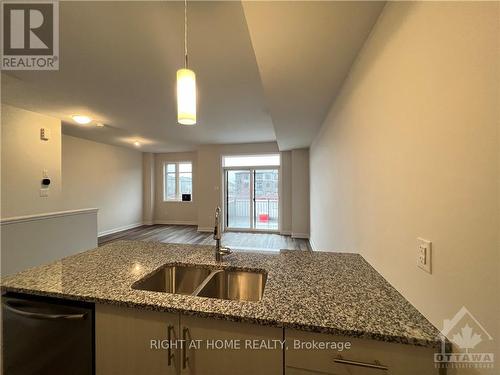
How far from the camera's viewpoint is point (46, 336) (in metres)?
1.01

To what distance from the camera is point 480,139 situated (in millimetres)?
570

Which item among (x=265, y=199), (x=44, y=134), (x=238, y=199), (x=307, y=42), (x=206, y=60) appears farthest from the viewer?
(x=238, y=199)

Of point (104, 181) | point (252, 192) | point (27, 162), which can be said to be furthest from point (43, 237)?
point (252, 192)

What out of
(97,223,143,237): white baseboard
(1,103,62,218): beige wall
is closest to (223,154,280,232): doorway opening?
(97,223,143,237): white baseboard

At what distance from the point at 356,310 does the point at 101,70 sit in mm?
2883

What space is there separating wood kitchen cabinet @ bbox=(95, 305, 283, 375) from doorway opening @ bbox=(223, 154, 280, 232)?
546cm

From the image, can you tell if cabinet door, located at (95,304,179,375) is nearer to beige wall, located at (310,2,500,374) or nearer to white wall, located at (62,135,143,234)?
beige wall, located at (310,2,500,374)

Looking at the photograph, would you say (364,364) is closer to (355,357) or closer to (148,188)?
(355,357)

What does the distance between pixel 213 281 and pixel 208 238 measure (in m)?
4.41

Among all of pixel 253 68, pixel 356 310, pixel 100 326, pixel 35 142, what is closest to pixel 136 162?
pixel 35 142

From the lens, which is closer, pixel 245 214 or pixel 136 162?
pixel 245 214

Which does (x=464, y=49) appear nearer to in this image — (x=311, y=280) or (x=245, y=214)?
(x=311, y=280)

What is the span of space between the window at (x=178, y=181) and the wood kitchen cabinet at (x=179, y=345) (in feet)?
21.7

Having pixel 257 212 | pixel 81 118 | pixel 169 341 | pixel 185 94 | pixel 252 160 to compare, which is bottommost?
pixel 257 212
